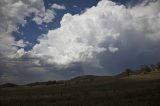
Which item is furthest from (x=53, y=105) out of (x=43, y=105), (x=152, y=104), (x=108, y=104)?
(x=152, y=104)

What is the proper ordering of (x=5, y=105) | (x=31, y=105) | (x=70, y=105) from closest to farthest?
(x=70, y=105) → (x=31, y=105) → (x=5, y=105)

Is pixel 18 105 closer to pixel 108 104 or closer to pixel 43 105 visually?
pixel 43 105

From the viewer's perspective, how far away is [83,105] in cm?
3231

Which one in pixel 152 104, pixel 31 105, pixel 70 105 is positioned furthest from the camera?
pixel 31 105

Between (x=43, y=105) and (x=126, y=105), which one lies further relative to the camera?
(x=43, y=105)

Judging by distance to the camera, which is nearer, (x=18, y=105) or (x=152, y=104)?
(x=152, y=104)

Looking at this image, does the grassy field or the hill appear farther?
the hill

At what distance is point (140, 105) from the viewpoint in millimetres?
29375

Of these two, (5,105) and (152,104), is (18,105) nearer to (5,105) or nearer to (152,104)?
(5,105)

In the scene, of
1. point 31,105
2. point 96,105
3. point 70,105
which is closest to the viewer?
point 96,105

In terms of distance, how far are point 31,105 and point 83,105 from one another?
7657 mm

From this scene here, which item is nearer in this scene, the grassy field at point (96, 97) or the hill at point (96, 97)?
the grassy field at point (96, 97)

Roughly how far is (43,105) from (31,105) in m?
1.76

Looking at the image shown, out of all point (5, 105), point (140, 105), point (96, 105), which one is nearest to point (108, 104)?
point (96, 105)
